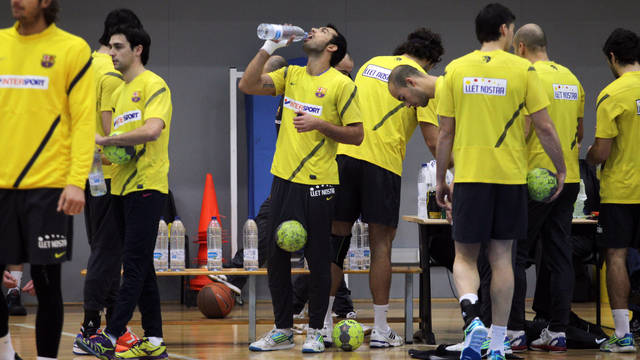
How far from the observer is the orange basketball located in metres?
6.40

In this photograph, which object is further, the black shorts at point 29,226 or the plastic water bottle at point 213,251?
the plastic water bottle at point 213,251

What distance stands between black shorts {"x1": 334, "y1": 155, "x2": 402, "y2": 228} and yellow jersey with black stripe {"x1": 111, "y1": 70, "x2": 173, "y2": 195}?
4.04 ft

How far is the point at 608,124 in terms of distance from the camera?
519 cm

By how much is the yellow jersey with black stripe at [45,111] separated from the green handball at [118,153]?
97 cm

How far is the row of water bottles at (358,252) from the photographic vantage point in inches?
219

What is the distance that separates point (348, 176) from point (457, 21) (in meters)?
3.68

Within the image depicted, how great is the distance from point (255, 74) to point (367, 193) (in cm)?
108

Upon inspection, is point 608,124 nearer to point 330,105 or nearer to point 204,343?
point 330,105

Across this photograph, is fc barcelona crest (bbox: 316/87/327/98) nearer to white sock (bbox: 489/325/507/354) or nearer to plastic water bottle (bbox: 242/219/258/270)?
plastic water bottle (bbox: 242/219/258/270)

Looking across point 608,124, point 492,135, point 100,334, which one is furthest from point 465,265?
point 100,334

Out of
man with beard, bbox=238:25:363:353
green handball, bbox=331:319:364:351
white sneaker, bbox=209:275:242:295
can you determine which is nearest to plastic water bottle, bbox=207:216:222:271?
man with beard, bbox=238:25:363:353

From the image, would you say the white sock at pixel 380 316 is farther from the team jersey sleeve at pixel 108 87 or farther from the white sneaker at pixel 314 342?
the team jersey sleeve at pixel 108 87

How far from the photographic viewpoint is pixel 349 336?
4957mm

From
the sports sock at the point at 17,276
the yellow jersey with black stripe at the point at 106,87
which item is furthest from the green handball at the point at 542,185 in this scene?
the sports sock at the point at 17,276
